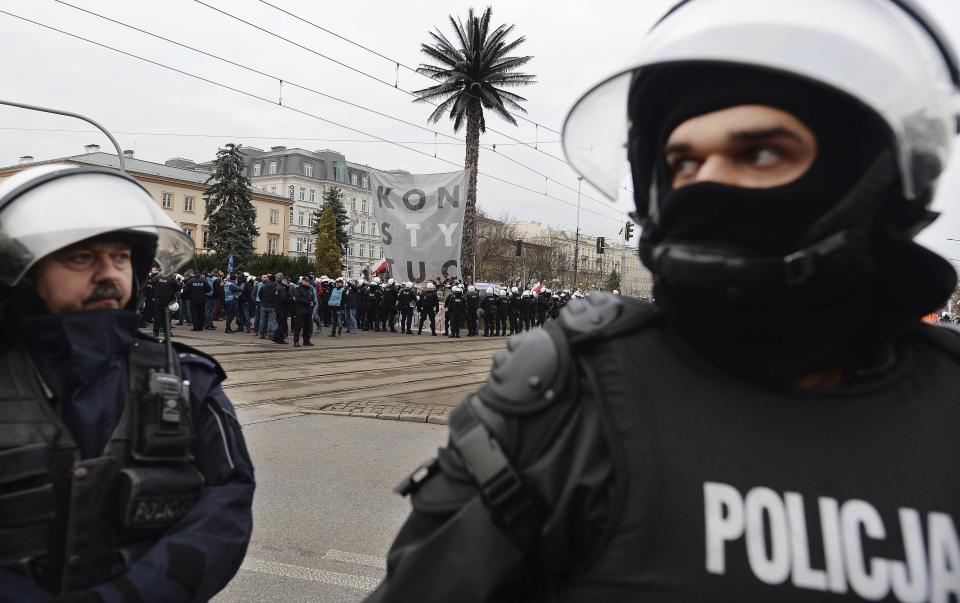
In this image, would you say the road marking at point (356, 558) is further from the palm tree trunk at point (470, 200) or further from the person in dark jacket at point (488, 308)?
the palm tree trunk at point (470, 200)

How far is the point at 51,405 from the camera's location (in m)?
1.72

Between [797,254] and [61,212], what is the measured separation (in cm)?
174

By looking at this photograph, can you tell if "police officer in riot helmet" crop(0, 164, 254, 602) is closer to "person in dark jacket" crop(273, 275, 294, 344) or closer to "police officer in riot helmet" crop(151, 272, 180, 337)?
"police officer in riot helmet" crop(151, 272, 180, 337)

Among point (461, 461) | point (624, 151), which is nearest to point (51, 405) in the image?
point (461, 461)

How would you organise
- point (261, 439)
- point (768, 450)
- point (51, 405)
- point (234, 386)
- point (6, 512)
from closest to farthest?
point (768, 450)
point (6, 512)
point (51, 405)
point (261, 439)
point (234, 386)

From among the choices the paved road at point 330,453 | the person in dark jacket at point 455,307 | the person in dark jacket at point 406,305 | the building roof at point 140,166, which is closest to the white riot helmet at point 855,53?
the paved road at point 330,453

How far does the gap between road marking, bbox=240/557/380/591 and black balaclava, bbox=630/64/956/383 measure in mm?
3082

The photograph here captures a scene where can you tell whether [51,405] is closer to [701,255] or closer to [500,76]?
[701,255]

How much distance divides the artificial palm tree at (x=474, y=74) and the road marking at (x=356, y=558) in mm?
23857

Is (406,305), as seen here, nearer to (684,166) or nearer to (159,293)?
(159,293)

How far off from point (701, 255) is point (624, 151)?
A: 0.47m

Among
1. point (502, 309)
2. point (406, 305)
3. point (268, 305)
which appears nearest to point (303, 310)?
point (268, 305)

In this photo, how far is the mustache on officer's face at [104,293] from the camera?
192 cm

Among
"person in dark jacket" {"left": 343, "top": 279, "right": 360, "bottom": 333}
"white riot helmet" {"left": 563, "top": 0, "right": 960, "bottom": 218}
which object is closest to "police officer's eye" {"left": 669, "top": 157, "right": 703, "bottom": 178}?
"white riot helmet" {"left": 563, "top": 0, "right": 960, "bottom": 218}
